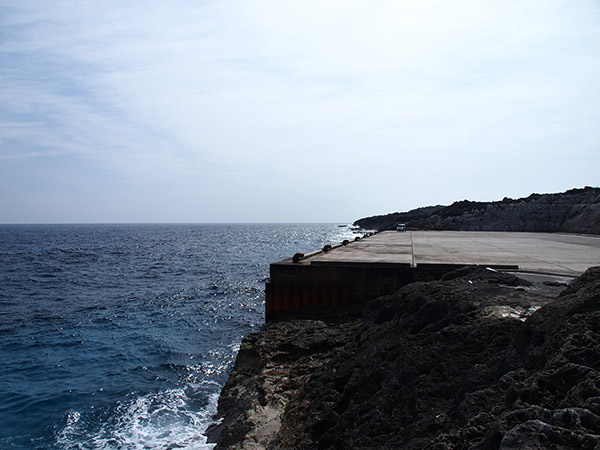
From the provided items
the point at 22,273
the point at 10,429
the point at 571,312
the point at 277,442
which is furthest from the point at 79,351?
the point at 22,273

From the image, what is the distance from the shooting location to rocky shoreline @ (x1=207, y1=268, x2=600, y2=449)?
2.86 m

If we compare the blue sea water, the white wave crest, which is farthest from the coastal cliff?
the white wave crest

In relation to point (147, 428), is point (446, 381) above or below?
above

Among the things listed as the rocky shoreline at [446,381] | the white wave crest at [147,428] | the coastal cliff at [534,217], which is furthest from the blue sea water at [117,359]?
the coastal cliff at [534,217]

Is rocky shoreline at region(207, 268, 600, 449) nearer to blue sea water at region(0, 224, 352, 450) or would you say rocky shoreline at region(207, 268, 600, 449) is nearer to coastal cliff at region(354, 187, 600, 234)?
blue sea water at region(0, 224, 352, 450)

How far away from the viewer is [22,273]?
33188 mm

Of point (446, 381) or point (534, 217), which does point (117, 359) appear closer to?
point (446, 381)

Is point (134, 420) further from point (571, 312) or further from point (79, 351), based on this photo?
point (571, 312)

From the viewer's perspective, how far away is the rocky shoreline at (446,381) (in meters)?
2.86

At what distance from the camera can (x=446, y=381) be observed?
4.26 metres

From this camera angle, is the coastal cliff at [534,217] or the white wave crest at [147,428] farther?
the coastal cliff at [534,217]

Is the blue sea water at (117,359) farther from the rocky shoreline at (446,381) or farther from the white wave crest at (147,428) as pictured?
the rocky shoreline at (446,381)

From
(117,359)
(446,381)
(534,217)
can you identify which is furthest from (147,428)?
(534,217)

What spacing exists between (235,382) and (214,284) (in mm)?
18888
